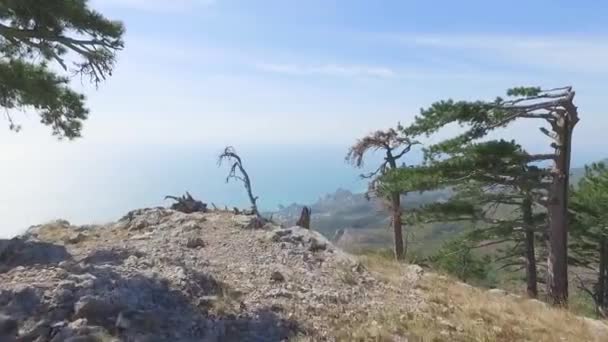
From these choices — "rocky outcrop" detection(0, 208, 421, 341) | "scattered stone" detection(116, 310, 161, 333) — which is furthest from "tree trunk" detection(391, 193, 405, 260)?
"scattered stone" detection(116, 310, 161, 333)

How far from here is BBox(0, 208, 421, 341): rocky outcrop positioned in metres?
6.37

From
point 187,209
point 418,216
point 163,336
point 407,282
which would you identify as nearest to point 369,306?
point 407,282

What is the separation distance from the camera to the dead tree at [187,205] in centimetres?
1282

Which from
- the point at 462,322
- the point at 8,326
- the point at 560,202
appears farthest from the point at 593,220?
the point at 8,326

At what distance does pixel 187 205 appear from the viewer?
42.5ft

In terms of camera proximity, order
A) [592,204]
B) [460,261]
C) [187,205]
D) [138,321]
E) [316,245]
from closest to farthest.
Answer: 1. [138,321]
2. [316,245]
3. [187,205]
4. [592,204]
5. [460,261]

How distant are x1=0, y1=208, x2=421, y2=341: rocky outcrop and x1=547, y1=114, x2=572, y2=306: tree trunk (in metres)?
5.45

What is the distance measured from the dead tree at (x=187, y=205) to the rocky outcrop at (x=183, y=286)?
1616 mm

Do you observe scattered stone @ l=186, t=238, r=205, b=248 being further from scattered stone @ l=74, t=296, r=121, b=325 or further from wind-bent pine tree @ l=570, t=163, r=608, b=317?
wind-bent pine tree @ l=570, t=163, r=608, b=317

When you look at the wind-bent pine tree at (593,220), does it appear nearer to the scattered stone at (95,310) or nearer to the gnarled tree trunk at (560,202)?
the gnarled tree trunk at (560,202)

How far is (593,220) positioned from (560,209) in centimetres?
680

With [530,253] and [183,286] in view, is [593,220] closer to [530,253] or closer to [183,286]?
[530,253]

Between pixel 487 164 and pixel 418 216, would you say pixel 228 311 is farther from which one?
pixel 418 216

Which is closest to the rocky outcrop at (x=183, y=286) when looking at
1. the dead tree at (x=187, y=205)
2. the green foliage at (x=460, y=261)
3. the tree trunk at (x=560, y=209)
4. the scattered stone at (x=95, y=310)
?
the scattered stone at (x=95, y=310)
